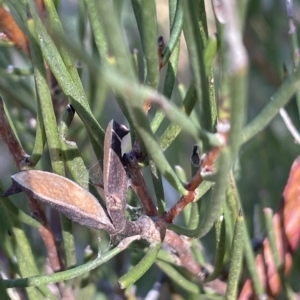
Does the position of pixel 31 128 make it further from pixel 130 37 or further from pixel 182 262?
pixel 130 37

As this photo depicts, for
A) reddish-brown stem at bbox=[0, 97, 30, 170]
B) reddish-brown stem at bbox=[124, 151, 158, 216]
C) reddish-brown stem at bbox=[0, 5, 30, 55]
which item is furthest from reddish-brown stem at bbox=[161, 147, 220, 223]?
reddish-brown stem at bbox=[0, 5, 30, 55]

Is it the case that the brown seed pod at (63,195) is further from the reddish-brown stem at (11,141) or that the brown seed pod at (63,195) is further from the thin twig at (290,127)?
the thin twig at (290,127)

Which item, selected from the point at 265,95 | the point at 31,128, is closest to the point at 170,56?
the point at 31,128

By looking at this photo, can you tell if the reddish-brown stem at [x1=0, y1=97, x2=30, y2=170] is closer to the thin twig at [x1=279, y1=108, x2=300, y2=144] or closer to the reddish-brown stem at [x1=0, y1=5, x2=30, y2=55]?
the reddish-brown stem at [x1=0, y1=5, x2=30, y2=55]

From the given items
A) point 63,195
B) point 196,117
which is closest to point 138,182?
point 63,195

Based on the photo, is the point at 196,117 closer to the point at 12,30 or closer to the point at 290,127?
the point at 290,127

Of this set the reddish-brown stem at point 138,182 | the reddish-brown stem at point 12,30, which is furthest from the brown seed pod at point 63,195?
the reddish-brown stem at point 12,30
